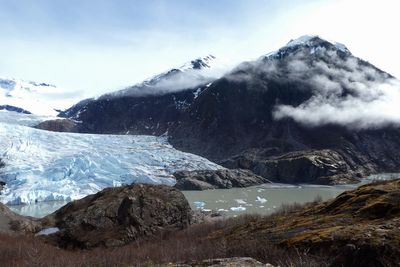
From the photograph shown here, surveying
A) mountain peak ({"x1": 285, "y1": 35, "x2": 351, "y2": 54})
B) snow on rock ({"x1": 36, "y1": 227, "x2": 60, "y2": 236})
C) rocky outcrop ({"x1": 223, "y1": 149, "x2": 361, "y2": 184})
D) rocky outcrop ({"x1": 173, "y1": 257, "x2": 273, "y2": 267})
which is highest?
mountain peak ({"x1": 285, "y1": 35, "x2": 351, "y2": 54})

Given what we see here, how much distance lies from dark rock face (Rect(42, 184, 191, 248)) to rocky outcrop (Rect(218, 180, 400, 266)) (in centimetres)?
564

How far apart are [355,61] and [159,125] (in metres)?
65.5

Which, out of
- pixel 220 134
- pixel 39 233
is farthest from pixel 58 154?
pixel 220 134

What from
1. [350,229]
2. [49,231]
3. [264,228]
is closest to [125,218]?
[49,231]

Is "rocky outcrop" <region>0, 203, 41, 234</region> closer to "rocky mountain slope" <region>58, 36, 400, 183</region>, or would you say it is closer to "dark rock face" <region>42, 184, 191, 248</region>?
"dark rock face" <region>42, 184, 191, 248</region>

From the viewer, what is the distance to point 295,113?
444 feet

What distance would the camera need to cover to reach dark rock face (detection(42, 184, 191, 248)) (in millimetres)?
14172

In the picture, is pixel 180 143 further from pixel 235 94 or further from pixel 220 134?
pixel 235 94

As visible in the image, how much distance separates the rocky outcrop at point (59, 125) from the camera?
173m

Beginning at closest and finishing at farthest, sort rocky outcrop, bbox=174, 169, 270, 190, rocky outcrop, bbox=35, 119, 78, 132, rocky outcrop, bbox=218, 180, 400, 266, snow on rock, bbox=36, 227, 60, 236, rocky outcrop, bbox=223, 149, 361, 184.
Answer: rocky outcrop, bbox=218, 180, 400, 266
snow on rock, bbox=36, 227, 60, 236
rocky outcrop, bbox=174, 169, 270, 190
rocky outcrop, bbox=223, 149, 361, 184
rocky outcrop, bbox=35, 119, 78, 132

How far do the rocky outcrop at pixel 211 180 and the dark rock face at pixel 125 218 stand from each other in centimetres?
5085

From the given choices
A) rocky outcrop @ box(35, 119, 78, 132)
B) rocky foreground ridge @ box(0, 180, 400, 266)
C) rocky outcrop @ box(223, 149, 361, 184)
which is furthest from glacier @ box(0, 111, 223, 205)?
rocky outcrop @ box(35, 119, 78, 132)

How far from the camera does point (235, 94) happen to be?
474 feet

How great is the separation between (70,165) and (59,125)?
407 ft
